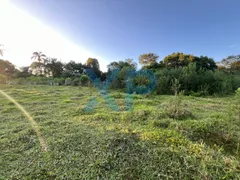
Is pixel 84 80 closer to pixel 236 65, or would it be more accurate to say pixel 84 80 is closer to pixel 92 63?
pixel 92 63

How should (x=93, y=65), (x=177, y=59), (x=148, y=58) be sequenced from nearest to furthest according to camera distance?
(x=177, y=59)
(x=148, y=58)
(x=93, y=65)

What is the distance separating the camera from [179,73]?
378 inches

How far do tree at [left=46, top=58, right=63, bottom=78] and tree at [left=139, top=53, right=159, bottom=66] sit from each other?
13.7m

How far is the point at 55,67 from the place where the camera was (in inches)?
914

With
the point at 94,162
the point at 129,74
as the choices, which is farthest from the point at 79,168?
the point at 129,74

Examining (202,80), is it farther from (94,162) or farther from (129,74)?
(94,162)

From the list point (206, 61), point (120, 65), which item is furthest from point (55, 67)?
point (206, 61)

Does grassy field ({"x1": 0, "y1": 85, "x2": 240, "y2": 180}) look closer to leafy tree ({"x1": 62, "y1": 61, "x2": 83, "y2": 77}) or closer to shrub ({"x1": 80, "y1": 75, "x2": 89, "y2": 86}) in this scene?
shrub ({"x1": 80, "y1": 75, "x2": 89, "y2": 86})

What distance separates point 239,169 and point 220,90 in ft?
29.4

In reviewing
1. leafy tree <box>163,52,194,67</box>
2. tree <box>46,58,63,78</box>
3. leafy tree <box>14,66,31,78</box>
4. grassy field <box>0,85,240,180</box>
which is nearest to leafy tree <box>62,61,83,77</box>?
tree <box>46,58,63,78</box>

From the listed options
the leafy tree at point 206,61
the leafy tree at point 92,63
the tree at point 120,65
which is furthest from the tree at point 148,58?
the leafy tree at point 92,63

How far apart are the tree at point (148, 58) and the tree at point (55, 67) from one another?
1373 centimetres

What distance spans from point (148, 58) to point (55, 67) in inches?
617

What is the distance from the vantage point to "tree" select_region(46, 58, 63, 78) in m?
23.0
